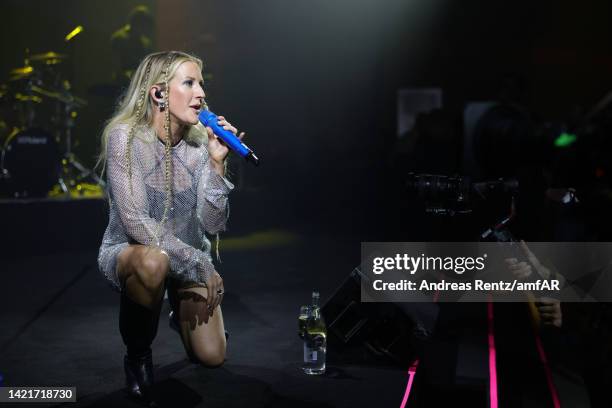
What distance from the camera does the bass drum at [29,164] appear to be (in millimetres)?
5984

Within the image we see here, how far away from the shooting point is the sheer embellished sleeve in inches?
90.6

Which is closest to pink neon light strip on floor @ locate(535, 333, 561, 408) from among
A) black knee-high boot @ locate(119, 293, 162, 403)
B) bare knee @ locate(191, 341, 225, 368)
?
bare knee @ locate(191, 341, 225, 368)

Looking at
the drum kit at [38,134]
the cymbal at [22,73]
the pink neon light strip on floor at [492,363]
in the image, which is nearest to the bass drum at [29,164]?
the drum kit at [38,134]

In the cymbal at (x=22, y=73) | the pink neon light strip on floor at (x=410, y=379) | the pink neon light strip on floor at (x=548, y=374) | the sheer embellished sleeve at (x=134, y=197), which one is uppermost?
the cymbal at (x=22, y=73)

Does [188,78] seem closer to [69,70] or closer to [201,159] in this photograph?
[201,159]

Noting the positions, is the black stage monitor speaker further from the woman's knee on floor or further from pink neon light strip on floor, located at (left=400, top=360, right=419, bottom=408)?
the woman's knee on floor

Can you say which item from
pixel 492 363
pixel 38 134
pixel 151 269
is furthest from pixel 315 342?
pixel 38 134

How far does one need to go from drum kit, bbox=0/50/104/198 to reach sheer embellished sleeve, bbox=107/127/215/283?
12.6 feet

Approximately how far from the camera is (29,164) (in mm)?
6082

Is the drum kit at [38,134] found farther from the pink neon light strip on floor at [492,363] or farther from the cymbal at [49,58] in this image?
the pink neon light strip on floor at [492,363]

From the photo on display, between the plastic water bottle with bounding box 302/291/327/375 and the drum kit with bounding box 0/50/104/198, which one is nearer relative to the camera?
the plastic water bottle with bounding box 302/291/327/375

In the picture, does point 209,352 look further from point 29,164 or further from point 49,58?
point 49,58

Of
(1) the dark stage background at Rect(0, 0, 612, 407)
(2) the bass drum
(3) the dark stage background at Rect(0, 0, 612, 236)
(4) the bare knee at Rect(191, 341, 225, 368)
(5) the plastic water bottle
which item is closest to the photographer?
(4) the bare knee at Rect(191, 341, 225, 368)

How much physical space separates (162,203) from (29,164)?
13.4 ft
